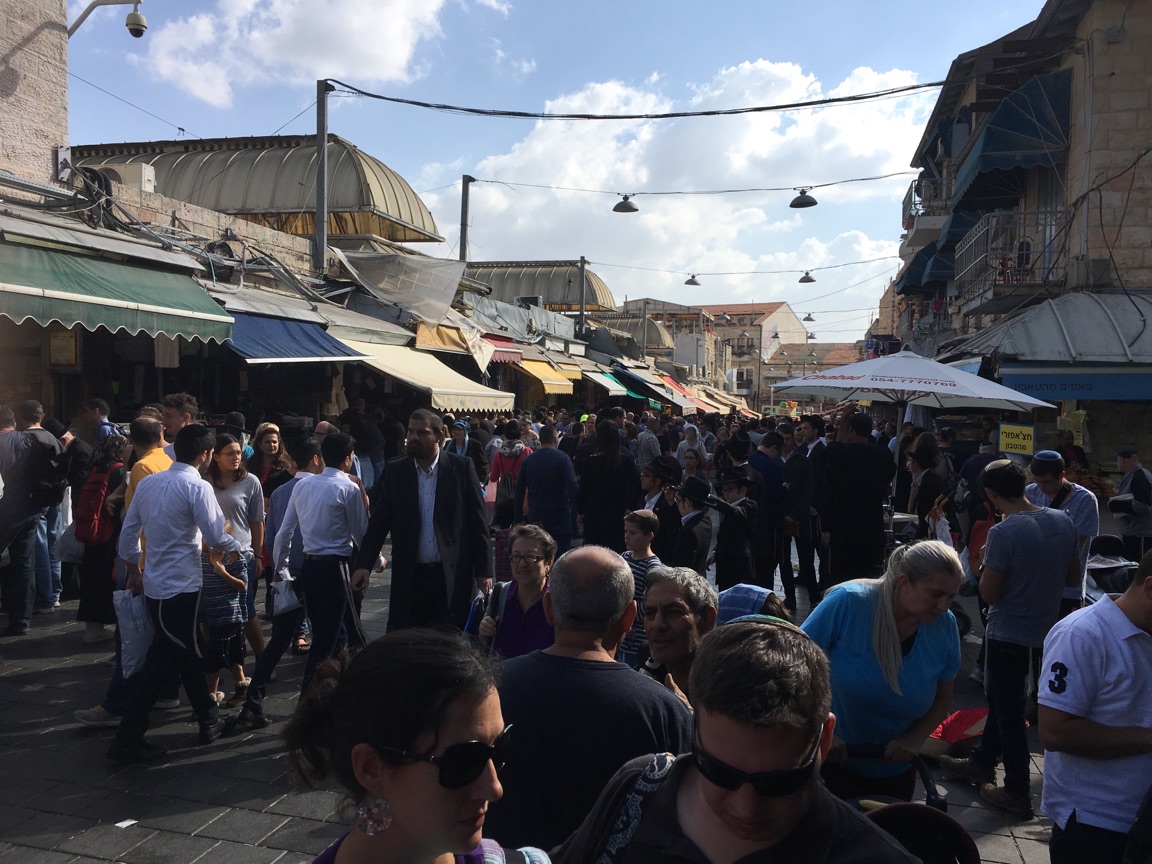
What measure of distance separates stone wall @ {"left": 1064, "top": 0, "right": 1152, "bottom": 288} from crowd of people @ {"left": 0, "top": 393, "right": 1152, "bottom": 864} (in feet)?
21.3

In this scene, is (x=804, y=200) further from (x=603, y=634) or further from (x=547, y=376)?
(x=603, y=634)

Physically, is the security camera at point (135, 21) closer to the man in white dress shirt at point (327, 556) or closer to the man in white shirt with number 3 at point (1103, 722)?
the man in white dress shirt at point (327, 556)

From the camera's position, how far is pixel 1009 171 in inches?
605

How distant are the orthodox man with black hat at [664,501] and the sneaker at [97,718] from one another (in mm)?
3453

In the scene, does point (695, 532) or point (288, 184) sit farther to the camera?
point (288, 184)

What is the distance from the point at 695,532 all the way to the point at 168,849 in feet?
10.5

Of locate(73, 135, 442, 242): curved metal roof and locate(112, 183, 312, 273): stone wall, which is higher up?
locate(73, 135, 442, 242): curved metal roof

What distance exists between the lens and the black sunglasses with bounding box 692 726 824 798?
57.6 inches

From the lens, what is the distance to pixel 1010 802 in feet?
13.8

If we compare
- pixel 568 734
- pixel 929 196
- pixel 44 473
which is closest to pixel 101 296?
pixel 44 473

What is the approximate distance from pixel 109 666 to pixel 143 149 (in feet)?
53.7

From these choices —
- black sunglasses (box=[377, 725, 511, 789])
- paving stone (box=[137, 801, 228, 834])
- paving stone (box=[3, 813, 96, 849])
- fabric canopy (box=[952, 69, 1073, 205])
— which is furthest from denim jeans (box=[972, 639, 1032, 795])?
fabric canopy (box=[952, 69, 1073, 205])

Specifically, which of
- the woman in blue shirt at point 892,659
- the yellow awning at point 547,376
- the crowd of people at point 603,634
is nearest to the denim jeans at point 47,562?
the crowd of people at point 603,634

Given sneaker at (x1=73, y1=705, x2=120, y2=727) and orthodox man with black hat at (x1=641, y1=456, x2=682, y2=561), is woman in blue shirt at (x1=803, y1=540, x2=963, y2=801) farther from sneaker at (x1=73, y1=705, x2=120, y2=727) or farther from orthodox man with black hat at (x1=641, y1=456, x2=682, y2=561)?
sneaker at (x1=73, y1=705, x2=120, y2=727)
